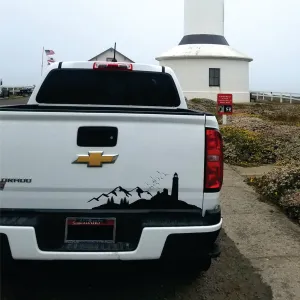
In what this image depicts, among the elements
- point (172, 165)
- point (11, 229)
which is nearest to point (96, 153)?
point (172, 165)

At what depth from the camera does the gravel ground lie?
3.90 meters

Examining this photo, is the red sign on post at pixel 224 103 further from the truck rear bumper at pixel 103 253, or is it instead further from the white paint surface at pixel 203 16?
the white paint surface at pixel 203 16

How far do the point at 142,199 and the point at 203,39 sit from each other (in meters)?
35.6

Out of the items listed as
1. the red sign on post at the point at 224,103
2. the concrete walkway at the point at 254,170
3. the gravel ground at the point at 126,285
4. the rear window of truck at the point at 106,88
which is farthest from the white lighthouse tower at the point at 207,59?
the gravel ground at the point at 126,285

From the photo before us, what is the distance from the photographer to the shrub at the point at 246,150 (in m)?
11.1

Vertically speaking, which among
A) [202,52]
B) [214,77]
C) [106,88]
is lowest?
[106,88]

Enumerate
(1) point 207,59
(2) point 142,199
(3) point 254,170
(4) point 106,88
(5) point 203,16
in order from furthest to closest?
(5) point 203,16, (1) point 207,59, (3) point 254,170, (4) point 106,88, (2) point 142,199

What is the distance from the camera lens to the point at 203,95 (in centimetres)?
3622

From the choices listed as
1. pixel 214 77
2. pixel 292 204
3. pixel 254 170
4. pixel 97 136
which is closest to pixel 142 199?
pixel 97 136

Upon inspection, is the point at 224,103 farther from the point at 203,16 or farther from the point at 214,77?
the point at 203,16

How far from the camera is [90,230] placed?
10.9 ft

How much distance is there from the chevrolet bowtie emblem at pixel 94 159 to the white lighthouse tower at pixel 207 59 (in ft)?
110

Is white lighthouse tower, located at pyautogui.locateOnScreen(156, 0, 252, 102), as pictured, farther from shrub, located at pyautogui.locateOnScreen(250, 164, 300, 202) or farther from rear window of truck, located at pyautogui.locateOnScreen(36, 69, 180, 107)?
rear window of truck, located at pyautogui.locateOnScreen(36, 69, 180, 107)

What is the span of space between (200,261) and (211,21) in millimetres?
36228
